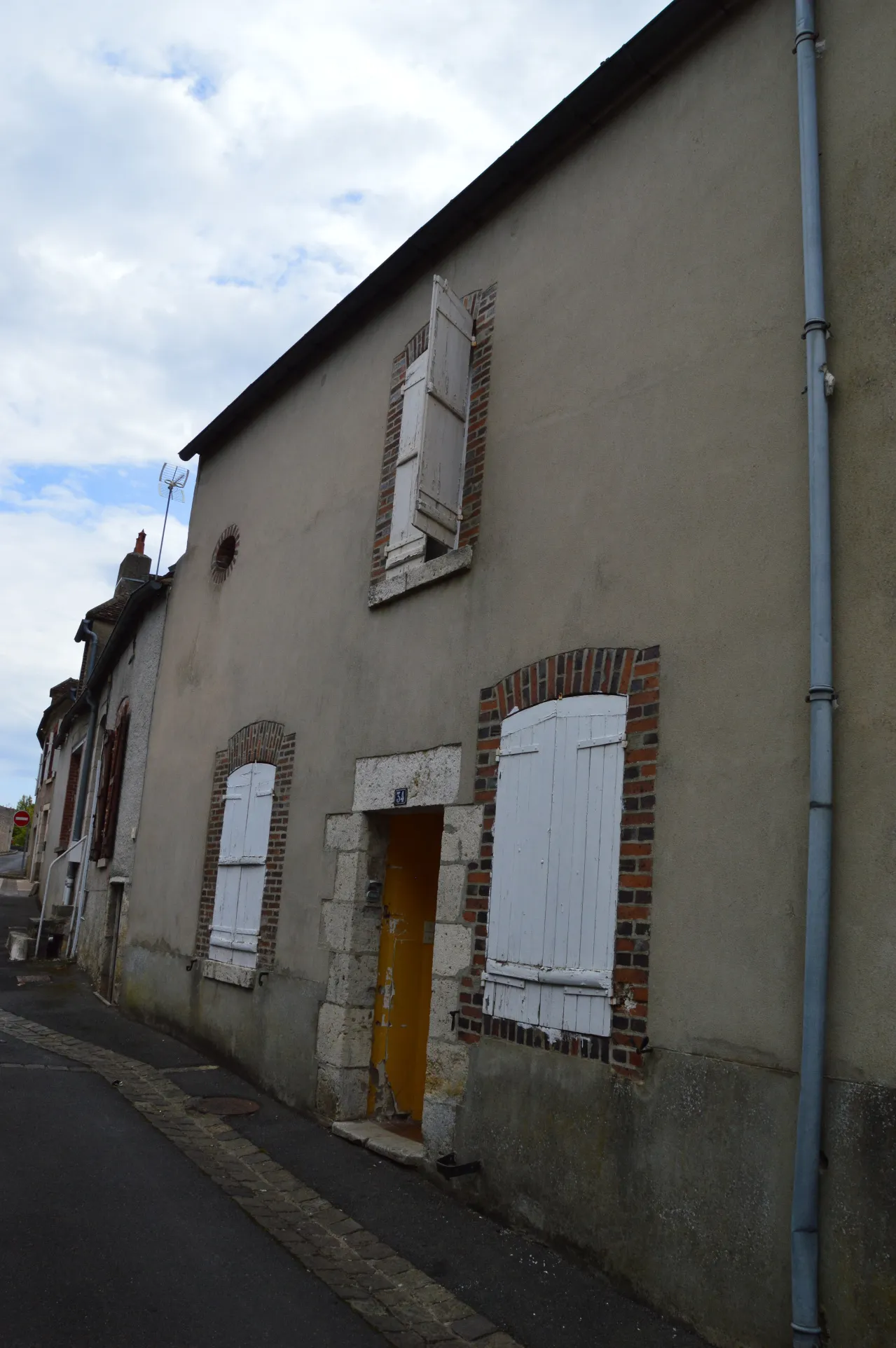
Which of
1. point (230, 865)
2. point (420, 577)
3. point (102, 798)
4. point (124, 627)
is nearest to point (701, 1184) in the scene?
point (420, 577)

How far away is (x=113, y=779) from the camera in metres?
12.8

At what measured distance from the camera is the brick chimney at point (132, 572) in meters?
20.2

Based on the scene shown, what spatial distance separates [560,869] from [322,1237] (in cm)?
198

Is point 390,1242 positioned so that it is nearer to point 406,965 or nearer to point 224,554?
point 406,965

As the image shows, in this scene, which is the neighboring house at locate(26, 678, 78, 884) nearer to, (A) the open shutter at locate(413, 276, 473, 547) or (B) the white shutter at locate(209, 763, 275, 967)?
(B) the white shutter at locate(209, 763, 275, 967)

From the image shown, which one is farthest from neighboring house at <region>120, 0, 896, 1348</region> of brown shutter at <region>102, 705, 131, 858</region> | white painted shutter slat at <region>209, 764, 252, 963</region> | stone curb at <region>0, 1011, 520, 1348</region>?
brown shutter at <region>102, 705, 131, 858</region>

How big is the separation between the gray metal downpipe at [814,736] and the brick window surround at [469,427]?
234cm

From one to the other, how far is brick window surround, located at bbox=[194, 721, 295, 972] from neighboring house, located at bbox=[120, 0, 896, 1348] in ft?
0.21

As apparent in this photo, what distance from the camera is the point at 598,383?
5.30 meters

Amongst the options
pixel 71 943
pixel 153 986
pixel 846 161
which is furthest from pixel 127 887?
pixel 846 161

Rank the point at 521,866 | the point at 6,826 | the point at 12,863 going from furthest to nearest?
the point at 6,826, the point at 12,863, the point at 521,866

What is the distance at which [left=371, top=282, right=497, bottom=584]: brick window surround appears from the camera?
607 centimetres

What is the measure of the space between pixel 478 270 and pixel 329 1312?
5.79 m

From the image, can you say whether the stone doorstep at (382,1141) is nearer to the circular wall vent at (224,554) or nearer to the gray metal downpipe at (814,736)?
the gray metal downpipe at (814,736)
